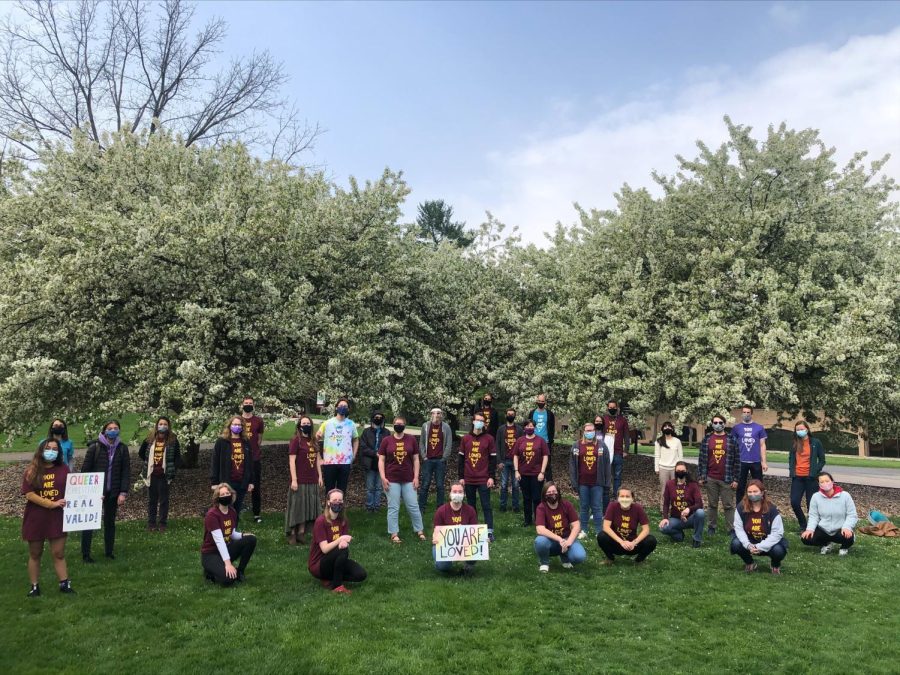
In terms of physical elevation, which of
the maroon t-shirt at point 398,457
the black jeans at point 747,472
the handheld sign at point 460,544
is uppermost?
the maroon t-shirt at point 398,457

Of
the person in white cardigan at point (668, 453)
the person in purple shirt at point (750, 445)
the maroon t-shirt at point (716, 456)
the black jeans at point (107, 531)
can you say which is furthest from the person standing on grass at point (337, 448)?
the person in purple shirt at point (750, 445)

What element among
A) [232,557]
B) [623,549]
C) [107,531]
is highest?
[107,531]

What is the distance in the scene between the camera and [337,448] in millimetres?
11312

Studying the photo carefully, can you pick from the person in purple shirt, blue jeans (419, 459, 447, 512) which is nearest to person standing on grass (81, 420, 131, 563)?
blue jeans (419, 459, 447, 512)

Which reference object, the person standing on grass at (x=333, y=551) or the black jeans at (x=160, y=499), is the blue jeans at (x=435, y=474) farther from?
the black jeans at (x=160, y=499)

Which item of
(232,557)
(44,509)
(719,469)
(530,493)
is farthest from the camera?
(530,493)

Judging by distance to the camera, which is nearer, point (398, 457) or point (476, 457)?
point (398, 457)

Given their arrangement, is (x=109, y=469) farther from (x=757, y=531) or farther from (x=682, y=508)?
(x=757, y=531)

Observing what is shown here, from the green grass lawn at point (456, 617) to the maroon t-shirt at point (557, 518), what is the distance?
575mm

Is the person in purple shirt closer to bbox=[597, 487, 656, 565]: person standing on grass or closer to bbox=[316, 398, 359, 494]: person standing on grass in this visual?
bbox=[597, 487, 656, 565]: person standing on grass

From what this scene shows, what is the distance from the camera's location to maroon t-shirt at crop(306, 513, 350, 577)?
27.9 ft

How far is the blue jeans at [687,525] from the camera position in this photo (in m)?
11.1

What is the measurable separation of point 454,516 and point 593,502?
3474 millimetres

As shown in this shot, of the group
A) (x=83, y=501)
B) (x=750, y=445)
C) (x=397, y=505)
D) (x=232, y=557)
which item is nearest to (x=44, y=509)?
(x=83, y=501)
